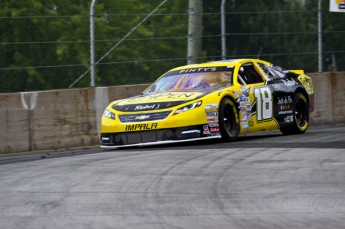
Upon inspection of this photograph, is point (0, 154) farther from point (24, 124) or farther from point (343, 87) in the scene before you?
point (343, 87)

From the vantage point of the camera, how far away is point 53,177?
8773mm

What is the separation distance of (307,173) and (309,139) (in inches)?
Result: 161

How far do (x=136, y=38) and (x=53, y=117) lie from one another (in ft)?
8.75

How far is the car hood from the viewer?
11.9 m

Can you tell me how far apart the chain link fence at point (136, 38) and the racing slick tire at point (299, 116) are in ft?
4.29

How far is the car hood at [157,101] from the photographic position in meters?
11.9

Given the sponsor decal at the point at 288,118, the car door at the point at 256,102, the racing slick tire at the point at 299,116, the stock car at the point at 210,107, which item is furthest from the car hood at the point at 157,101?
the racing slick tire at the point at 299,116

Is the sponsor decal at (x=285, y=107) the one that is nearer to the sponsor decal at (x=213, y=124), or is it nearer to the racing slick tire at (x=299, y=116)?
the racing slick tire at (x=299, y=116)

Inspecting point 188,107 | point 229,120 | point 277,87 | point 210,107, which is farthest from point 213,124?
point 277,87

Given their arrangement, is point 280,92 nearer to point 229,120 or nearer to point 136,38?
point 229,120

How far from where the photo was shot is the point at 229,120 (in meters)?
12.5

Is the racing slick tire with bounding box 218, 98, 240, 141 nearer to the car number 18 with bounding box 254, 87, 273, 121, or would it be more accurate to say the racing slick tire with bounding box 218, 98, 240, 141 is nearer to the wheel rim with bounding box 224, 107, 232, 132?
the wheel rim with bounding box 224, 107, 232, 132

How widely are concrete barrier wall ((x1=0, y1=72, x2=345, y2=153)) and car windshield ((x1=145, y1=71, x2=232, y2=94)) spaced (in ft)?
4.64

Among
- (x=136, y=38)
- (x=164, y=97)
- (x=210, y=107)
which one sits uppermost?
(x=136, y=38)
